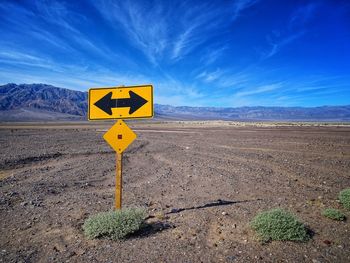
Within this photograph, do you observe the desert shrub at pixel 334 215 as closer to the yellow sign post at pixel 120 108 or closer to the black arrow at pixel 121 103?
the yellow sign post at pixel 120 108

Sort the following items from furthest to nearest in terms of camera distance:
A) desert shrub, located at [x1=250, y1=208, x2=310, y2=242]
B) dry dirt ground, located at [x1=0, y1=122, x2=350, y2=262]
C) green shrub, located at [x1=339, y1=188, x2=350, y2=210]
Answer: green shrub, located at [x1=339, y1=188, x2=350, y2=210]
desert shrub, located at [x1=250, y1=208, x2=310, y2=242]
dry dirt ground, located at [x1=0, y1=122, x2=350, y2=262]

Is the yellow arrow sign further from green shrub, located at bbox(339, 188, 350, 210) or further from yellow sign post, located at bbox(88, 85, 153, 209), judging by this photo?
green shrub, located at bbox(339, 188, 350, 210)

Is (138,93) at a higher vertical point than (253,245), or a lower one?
higher

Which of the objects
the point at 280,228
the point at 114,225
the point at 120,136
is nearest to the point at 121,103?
the point at 120,136

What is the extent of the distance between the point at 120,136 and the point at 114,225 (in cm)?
173

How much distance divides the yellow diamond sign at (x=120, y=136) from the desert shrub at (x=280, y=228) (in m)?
2.82

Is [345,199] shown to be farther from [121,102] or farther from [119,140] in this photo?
[121,102]

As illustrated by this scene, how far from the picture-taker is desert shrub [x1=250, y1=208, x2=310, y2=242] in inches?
183

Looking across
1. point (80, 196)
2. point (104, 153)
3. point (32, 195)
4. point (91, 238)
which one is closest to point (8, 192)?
point (32, 195)

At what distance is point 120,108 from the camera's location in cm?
565

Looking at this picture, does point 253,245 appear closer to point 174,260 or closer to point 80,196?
point 174,260

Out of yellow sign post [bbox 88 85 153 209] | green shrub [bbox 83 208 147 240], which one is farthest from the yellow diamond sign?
green shrub [bbox 83 208 147 240]

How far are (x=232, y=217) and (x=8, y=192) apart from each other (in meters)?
5.83

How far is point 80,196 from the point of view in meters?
7.30
